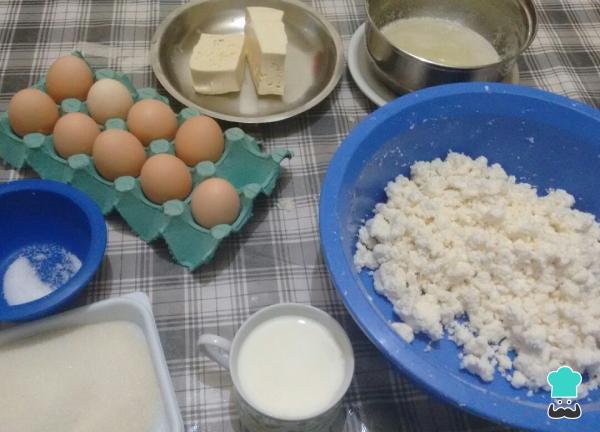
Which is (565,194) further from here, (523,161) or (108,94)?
(108,94)

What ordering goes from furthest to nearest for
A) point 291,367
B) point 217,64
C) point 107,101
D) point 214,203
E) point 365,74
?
point 365,74
point 217,64
point 107,101
point 214,203
point 291,367

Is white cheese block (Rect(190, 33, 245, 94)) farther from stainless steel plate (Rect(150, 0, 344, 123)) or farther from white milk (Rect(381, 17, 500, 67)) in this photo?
white milk (Rect(381, 17, 500, 67))

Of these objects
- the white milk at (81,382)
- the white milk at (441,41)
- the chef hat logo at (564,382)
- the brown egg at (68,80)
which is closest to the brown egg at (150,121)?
the brown egg at (68,80)

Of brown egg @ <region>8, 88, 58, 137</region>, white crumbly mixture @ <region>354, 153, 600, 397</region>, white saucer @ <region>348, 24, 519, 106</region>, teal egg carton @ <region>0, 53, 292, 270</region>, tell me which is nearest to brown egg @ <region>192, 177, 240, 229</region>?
teal egg carton @ <region>0, 53, 292, 270</region>

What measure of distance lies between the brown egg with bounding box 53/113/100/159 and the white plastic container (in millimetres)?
318

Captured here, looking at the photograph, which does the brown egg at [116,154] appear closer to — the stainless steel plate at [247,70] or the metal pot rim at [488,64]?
the stainless steel plate at [247,70]

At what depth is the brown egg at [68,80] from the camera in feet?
3.33

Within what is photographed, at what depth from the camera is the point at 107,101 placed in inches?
39.0

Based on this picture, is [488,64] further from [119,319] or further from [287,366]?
[119,319]

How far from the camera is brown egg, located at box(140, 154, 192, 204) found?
90 centimetres

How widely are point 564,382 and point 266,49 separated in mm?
789

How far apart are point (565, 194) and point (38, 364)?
0.87m

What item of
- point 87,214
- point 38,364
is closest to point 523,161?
point 87,214

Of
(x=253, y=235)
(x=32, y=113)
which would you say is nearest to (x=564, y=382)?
(x=253, y=235)
